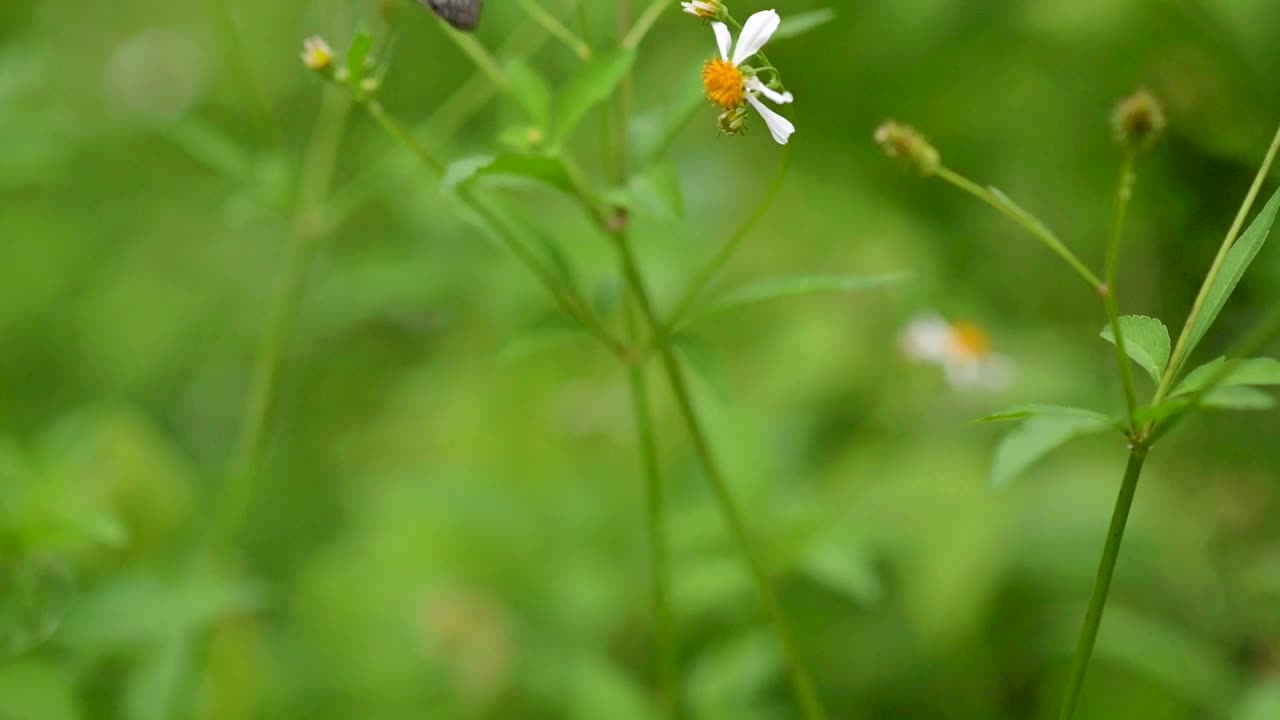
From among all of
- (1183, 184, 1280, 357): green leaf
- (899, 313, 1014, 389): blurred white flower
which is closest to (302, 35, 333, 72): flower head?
(1183, 184, 1280, 357): green leaf

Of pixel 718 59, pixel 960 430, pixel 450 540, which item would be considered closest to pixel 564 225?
pixel 450 540

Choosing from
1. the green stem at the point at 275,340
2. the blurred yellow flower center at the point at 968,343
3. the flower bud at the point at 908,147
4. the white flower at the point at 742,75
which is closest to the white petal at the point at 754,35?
the white flower at the point at 742,75

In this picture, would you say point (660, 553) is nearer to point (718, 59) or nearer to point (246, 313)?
point (718, 59)

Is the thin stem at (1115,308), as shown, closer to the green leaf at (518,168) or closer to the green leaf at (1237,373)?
the green leaf at (1237,373)

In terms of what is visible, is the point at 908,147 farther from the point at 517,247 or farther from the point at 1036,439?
the point at 517,247

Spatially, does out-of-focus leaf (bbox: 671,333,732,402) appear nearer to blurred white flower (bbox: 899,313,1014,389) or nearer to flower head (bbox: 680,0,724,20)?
flower head (bbox: 680,0,724,20)

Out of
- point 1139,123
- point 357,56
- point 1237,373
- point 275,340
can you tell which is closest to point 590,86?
point 357,56
